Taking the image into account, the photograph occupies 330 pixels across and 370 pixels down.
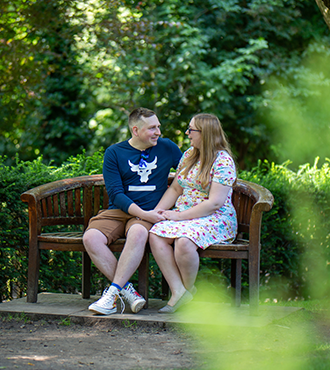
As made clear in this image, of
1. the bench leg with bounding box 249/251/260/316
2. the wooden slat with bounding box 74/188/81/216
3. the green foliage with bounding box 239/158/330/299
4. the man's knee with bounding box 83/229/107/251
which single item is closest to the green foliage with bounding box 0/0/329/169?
the green foliage with bounding box 239/158/330/299

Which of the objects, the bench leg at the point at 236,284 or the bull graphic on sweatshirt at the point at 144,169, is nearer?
the bench leg at the point at 236,284

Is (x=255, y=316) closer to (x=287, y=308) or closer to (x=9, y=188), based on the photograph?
(x=287, y=308)

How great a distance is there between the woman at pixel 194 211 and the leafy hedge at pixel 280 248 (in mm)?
1023

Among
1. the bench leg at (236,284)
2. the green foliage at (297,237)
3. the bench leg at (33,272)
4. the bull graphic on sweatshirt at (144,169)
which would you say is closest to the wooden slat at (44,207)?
the bench leg at (33,272)

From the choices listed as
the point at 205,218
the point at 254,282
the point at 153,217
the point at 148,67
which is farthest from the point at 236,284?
the point at 148,67

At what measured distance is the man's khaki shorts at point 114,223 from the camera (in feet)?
12.9

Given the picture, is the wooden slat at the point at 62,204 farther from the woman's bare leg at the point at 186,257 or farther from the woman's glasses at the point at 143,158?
the woman's bare leg at the point at 186,257

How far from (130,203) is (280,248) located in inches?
74.4

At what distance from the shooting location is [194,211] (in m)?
3.89

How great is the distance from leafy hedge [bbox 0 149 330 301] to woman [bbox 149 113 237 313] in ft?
3.36

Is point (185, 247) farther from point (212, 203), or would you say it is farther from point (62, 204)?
point (62, 204)

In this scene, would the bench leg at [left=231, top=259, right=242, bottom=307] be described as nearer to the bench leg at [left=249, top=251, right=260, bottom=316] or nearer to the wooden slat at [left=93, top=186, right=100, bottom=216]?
the bench leg at [left=249, top=251, right=260, bottom=316]

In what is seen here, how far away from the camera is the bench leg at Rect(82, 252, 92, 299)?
4371 mm

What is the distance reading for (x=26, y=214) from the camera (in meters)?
4.53
